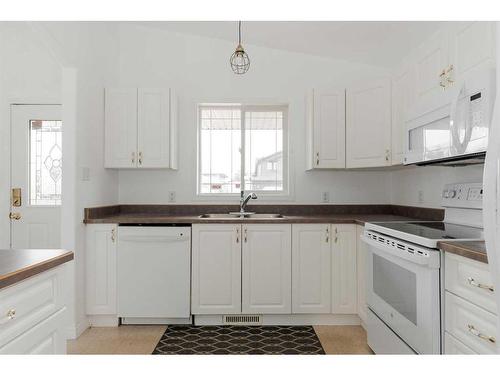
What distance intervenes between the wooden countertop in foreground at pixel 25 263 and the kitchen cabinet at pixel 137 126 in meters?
2.05

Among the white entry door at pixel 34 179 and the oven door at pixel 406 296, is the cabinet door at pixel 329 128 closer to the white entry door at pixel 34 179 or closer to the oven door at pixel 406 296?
the oven door at pixel 406 296

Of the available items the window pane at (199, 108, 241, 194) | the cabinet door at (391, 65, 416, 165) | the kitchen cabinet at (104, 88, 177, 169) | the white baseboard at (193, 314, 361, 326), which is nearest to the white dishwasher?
the white baseboard at (193, 314, 361, 326)

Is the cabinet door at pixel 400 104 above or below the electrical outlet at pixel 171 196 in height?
above

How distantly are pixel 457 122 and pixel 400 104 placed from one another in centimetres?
107

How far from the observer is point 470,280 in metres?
1.56

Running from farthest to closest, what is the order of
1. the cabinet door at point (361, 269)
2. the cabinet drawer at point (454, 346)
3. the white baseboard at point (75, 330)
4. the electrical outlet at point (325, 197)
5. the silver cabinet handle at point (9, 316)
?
1. the electrical outlet at point (325, 197)
2. the cabinet door at point (361, 269)
3. the white baseboard at point (75, 330)
4. the cabinet drawer at point (454, 346)
5. the silver cabinet handle at point (9, 316)

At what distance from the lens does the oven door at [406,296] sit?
1778mm

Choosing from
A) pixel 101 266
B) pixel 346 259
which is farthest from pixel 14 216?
pixel 346 259

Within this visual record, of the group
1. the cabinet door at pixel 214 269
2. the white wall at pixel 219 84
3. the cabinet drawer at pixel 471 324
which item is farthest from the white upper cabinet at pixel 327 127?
the cabinet drawer at pixel 471 324

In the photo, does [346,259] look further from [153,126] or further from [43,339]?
[43,339]

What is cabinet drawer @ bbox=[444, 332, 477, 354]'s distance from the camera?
5.19 ft

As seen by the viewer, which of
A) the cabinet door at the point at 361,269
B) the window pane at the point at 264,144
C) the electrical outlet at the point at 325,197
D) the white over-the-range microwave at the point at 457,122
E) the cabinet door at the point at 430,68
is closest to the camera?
the white over-the-range microwave at the point at 457,122

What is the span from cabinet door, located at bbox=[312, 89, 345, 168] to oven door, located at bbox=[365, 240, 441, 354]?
1.07 meters

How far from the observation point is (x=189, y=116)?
378cm
